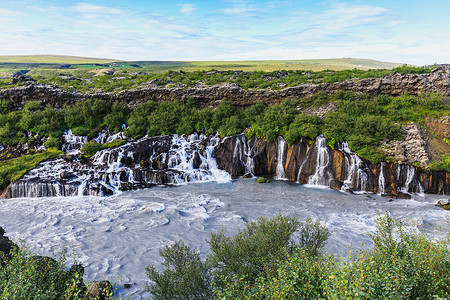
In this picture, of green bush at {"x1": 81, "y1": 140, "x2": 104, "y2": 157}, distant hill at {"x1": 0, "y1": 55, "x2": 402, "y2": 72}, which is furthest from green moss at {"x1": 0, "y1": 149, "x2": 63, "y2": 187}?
distant hill at {"x1": 0, "y1": 55, "x2": 402, "y2": 72}

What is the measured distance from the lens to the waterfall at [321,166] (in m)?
29.1

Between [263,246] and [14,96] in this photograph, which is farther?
[14,96]

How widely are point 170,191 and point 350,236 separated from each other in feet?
59.7

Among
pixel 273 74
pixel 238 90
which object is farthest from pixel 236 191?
pixel 273 74

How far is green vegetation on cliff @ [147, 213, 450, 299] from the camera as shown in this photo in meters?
6.38

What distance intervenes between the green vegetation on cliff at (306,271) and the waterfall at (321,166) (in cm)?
1774

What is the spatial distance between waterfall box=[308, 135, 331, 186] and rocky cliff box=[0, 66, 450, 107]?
12.3 m

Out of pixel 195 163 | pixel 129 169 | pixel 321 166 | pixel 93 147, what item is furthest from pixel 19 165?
pixel 321 166

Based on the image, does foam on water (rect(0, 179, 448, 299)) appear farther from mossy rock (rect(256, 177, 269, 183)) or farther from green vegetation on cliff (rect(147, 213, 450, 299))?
green vegetation on cliff (rect(147, 213, 450, 299))

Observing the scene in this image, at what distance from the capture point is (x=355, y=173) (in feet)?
90.6

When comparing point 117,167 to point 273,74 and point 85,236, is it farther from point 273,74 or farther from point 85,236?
point 273,74

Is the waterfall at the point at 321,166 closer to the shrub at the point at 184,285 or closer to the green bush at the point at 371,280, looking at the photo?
the green bush at the point at 371,280

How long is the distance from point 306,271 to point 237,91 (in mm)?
36250

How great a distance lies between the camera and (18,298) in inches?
261
